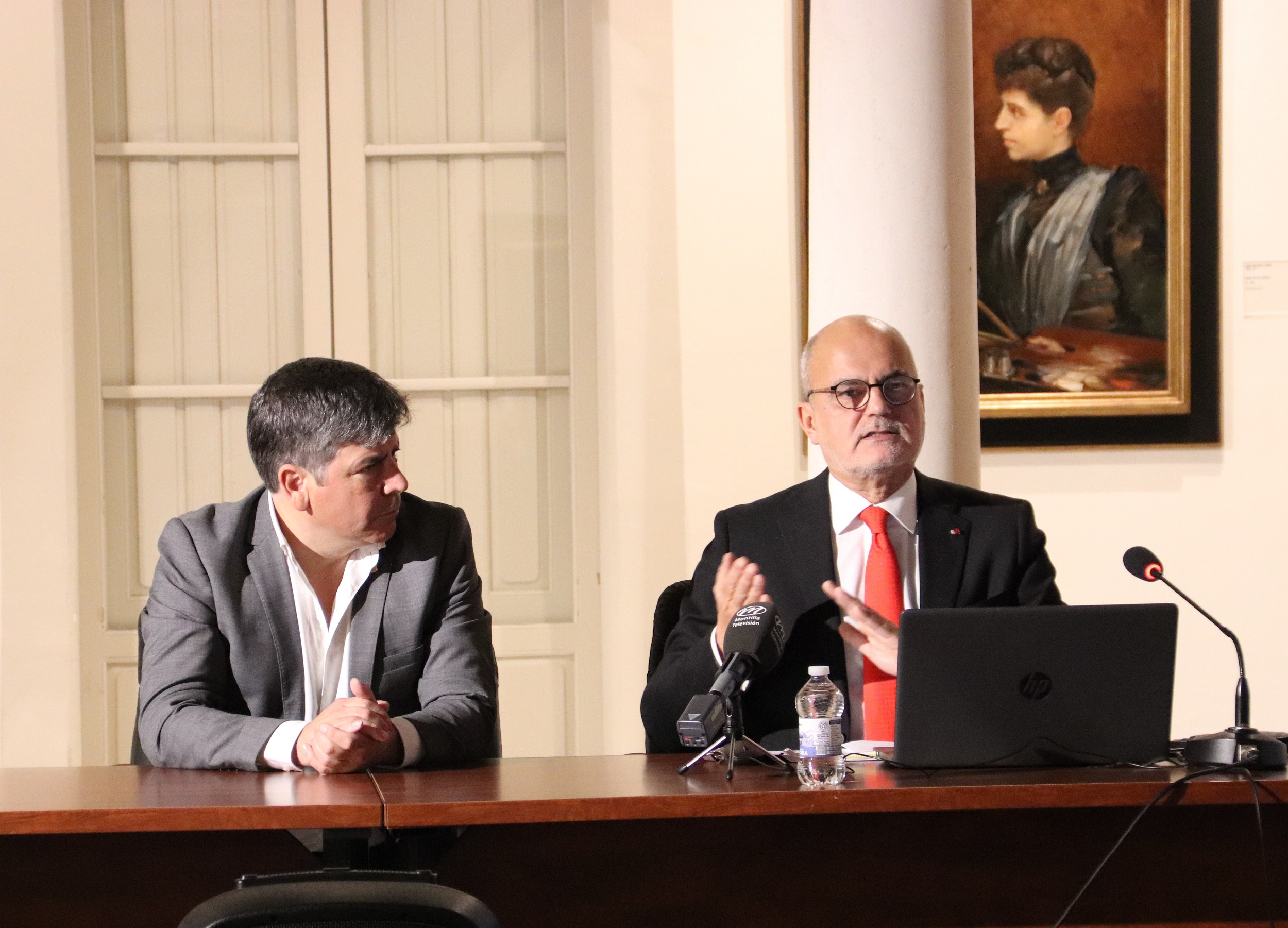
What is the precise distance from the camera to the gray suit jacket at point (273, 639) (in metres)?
2.20

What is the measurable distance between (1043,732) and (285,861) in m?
1.05

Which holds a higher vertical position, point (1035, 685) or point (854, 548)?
point (854, 548)

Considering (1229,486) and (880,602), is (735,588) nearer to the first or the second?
(880,602)

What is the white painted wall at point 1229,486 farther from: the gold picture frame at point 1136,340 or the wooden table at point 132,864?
the wooden table at point 132,864

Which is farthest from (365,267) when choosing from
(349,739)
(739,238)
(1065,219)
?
(349,739)

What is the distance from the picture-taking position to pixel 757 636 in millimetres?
1876

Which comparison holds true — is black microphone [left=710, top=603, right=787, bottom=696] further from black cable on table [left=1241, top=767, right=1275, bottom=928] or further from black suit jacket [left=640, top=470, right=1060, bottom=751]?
black cable on table [left=1241, top=767, right=1275, bottom=928]

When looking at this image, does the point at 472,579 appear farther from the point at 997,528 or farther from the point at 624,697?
the point at 624,697

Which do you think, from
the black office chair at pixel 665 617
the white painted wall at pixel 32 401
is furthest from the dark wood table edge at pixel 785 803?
the white painted wall at pixel 32 401

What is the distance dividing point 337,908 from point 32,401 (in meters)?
3.44

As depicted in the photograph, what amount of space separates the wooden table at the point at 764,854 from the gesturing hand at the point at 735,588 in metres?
0.39

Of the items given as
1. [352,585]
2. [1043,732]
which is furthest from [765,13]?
[1043,732]

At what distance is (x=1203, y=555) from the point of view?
13.0 ft

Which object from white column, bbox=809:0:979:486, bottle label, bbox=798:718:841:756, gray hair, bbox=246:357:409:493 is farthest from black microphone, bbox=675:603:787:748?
white column, bbox=809:0:979:486
